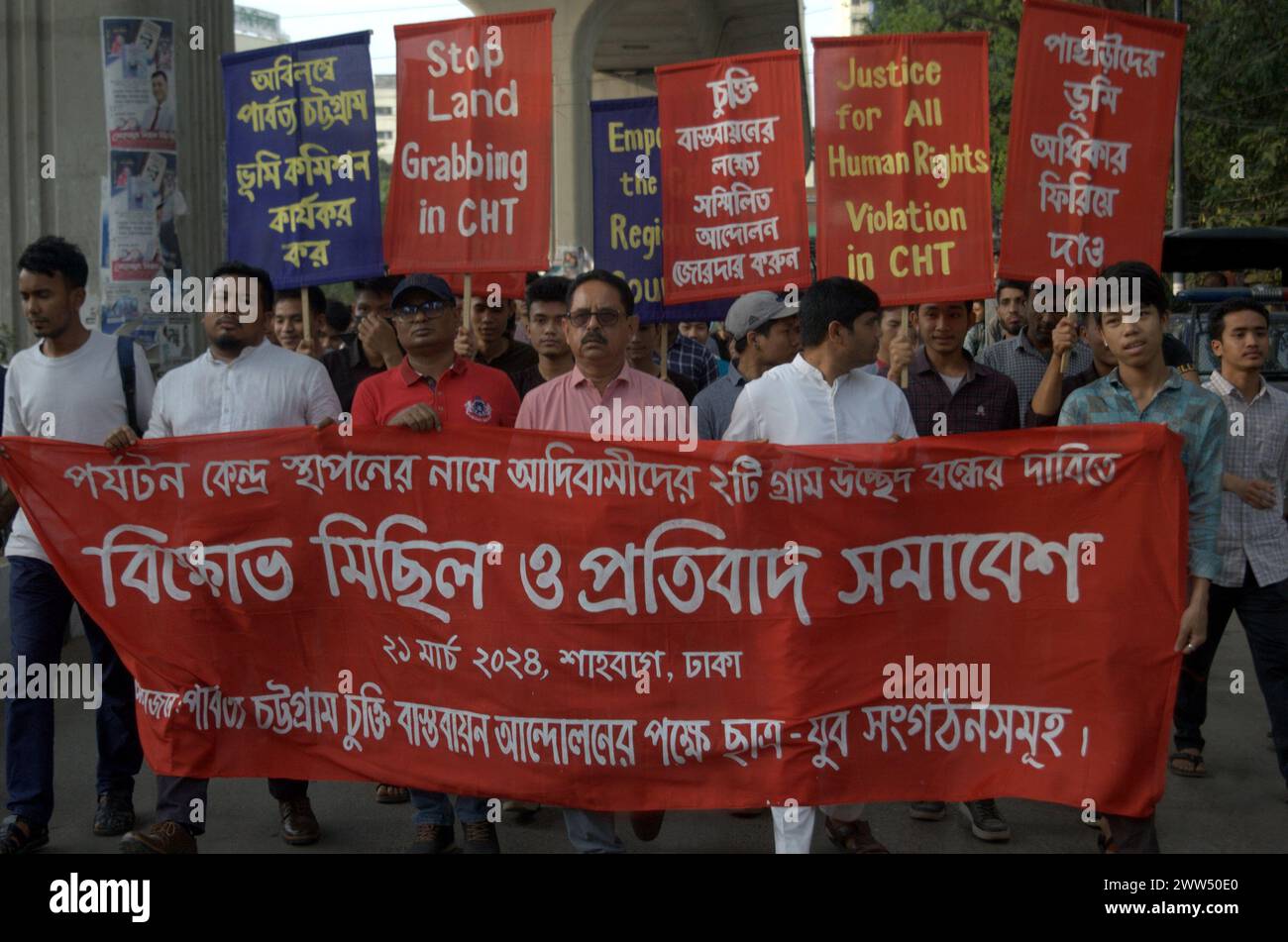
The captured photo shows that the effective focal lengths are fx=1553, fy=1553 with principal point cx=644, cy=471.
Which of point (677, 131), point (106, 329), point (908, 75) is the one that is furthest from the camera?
point (106, 329)

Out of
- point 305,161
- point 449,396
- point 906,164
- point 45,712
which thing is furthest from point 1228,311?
point 45,712

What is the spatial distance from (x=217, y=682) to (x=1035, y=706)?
2.74 m

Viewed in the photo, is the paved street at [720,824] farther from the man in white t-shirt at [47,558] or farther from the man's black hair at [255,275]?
the man's black hair at [255,275]

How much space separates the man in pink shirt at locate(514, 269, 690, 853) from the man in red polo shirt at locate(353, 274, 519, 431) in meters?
0.27

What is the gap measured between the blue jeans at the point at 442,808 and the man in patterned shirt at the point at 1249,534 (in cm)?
274

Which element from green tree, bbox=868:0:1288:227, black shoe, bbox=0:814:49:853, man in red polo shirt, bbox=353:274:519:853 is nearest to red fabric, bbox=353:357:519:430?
man in red polo shirt, bbox=353:274:519:853

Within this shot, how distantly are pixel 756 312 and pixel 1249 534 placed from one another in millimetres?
2210

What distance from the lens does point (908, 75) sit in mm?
7359

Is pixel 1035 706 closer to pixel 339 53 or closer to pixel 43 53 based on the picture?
pixel 339 53

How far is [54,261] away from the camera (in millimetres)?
5828

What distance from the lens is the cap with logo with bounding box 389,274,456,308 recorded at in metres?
5.74

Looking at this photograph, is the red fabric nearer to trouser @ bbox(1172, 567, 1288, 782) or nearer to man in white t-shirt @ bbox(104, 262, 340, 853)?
man in white t-shirt @ bbox(104, 262, 340, 853)
